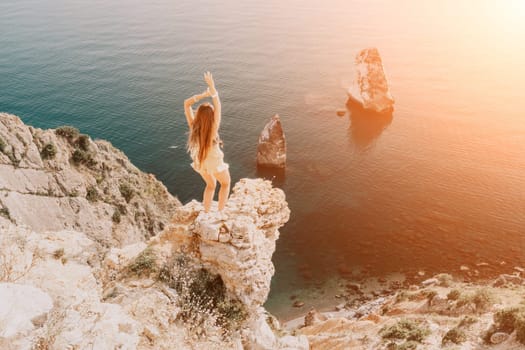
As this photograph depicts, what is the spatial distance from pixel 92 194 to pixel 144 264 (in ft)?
72.2

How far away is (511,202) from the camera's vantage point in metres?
48.8

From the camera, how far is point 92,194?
30172 mm

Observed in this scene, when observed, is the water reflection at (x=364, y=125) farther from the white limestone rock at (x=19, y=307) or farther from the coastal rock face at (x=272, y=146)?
the white limestone rock at (x=19, y=307)

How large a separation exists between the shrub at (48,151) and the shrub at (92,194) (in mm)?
3849

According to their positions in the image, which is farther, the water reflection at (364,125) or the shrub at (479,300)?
the water reflection at (364,125)

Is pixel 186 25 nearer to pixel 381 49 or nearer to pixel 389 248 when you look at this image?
pixel 381 49

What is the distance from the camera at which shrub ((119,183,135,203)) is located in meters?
34.3

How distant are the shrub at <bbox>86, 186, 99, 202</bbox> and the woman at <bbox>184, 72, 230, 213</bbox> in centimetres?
2294

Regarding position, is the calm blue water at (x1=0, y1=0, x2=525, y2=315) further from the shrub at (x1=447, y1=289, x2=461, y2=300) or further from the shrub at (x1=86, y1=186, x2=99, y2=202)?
the shrub at (x1=86, y1=186, x2=99, y2=202)

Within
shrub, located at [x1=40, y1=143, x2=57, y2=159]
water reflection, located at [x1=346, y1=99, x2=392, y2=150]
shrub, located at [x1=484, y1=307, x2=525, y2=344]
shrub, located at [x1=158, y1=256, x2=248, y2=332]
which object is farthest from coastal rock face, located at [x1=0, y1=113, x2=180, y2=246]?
water reflection, located at [x1=346, y1=99, x2=392, y2=150]

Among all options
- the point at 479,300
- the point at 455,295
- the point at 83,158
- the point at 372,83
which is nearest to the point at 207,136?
the point at 479,300

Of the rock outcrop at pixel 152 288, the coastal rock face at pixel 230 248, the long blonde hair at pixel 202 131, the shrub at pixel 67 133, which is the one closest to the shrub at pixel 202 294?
the rock outcrop at pixel 152 288

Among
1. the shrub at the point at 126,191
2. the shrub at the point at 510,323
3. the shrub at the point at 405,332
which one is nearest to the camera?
the shrub at the point at 510,323

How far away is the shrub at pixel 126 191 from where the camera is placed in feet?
112
